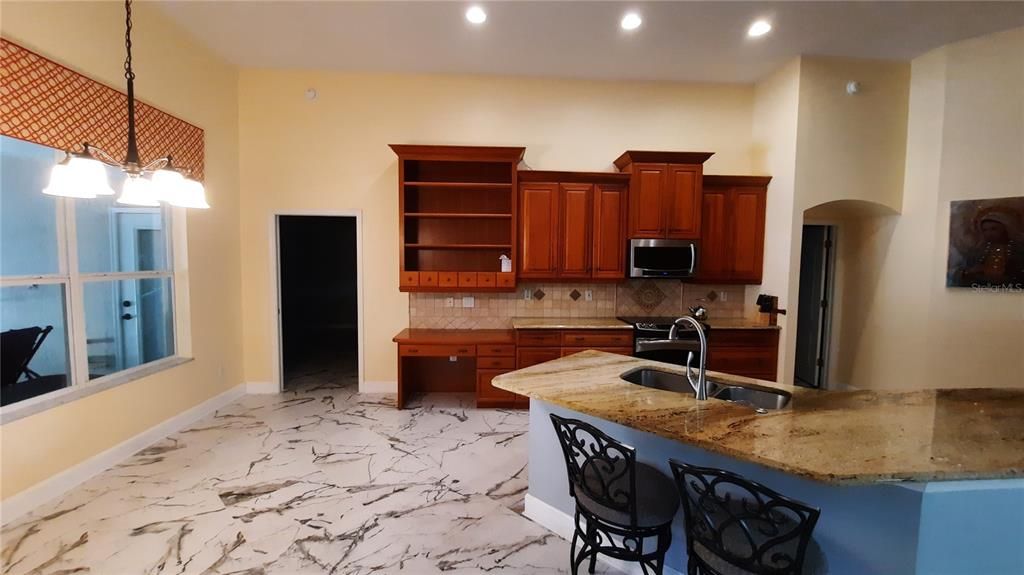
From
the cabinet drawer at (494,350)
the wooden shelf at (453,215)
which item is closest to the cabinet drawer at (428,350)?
the cabinet drawer at (494,350)

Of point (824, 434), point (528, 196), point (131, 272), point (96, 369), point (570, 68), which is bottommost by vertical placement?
point (96, 369)

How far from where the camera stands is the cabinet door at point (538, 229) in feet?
13.6

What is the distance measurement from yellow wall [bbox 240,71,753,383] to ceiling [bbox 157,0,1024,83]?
20 centimetres

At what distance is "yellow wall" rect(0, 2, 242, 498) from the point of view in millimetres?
2367

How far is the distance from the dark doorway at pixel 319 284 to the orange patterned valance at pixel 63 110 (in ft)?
12.2

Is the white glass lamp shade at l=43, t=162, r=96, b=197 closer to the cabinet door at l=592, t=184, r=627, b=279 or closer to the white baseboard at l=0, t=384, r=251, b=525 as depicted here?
the white baseboard at l=0, t=384, r=251, b=525

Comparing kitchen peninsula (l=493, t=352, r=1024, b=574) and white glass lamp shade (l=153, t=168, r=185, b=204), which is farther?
white glass lamp shade (l=153, t=168, r=185, b=204)

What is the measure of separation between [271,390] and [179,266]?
1.59 metres

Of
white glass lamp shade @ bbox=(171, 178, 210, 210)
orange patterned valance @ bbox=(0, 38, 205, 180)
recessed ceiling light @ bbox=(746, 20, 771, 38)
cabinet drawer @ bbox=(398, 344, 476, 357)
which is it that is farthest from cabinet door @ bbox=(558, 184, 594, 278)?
orange patterned valance @ bbox=(0, 38, 205, 180)

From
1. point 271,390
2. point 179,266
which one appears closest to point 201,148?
point 179,266

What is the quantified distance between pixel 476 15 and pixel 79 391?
12.8 feet

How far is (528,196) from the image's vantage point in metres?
4.14

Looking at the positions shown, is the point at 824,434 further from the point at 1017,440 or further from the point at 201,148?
the point at 201,148

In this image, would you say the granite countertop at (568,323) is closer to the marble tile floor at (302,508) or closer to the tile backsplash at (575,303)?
the tile backsplash at (575,303)
